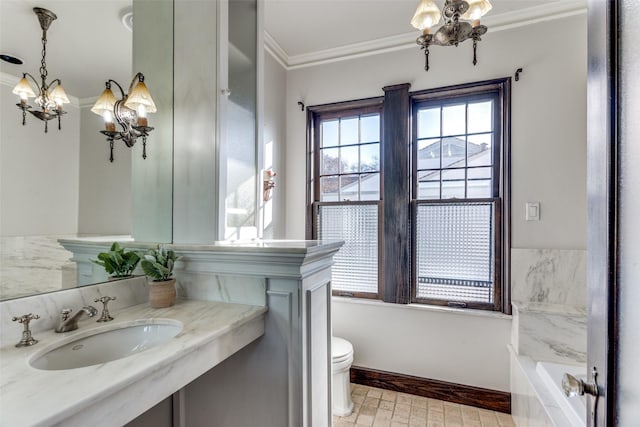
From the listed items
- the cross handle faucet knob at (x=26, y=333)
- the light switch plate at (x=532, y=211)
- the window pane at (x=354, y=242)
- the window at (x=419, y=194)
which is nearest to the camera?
the cross handle faucet knob at (x=26, y=333)

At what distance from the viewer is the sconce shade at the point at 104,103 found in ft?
3.96

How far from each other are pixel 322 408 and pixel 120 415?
37.6 inches

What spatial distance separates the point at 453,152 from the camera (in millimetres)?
2314

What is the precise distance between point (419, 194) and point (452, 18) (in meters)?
1.24

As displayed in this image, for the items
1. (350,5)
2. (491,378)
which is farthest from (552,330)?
(350,5)

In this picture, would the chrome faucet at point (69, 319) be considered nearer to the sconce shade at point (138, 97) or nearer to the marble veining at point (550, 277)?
the sconce shade at point (138, 97)

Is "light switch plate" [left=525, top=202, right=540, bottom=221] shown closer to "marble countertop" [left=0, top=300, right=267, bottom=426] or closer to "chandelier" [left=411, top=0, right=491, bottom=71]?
"chandelier" [left=411, top=0, right=491, bottom=71]

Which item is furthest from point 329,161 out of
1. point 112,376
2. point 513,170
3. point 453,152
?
point 112,376

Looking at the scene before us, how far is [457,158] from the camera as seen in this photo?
2305 millimetres

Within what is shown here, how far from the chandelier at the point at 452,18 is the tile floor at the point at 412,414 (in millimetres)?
2222

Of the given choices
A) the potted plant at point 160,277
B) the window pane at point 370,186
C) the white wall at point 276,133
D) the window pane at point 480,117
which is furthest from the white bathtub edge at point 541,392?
the white wall at point 276,133

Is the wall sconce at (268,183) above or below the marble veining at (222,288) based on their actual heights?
above

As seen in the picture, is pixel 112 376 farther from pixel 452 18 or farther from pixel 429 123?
pixel 429 123

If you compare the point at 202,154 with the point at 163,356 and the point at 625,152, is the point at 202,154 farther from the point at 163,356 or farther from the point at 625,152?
the point at 625,152
